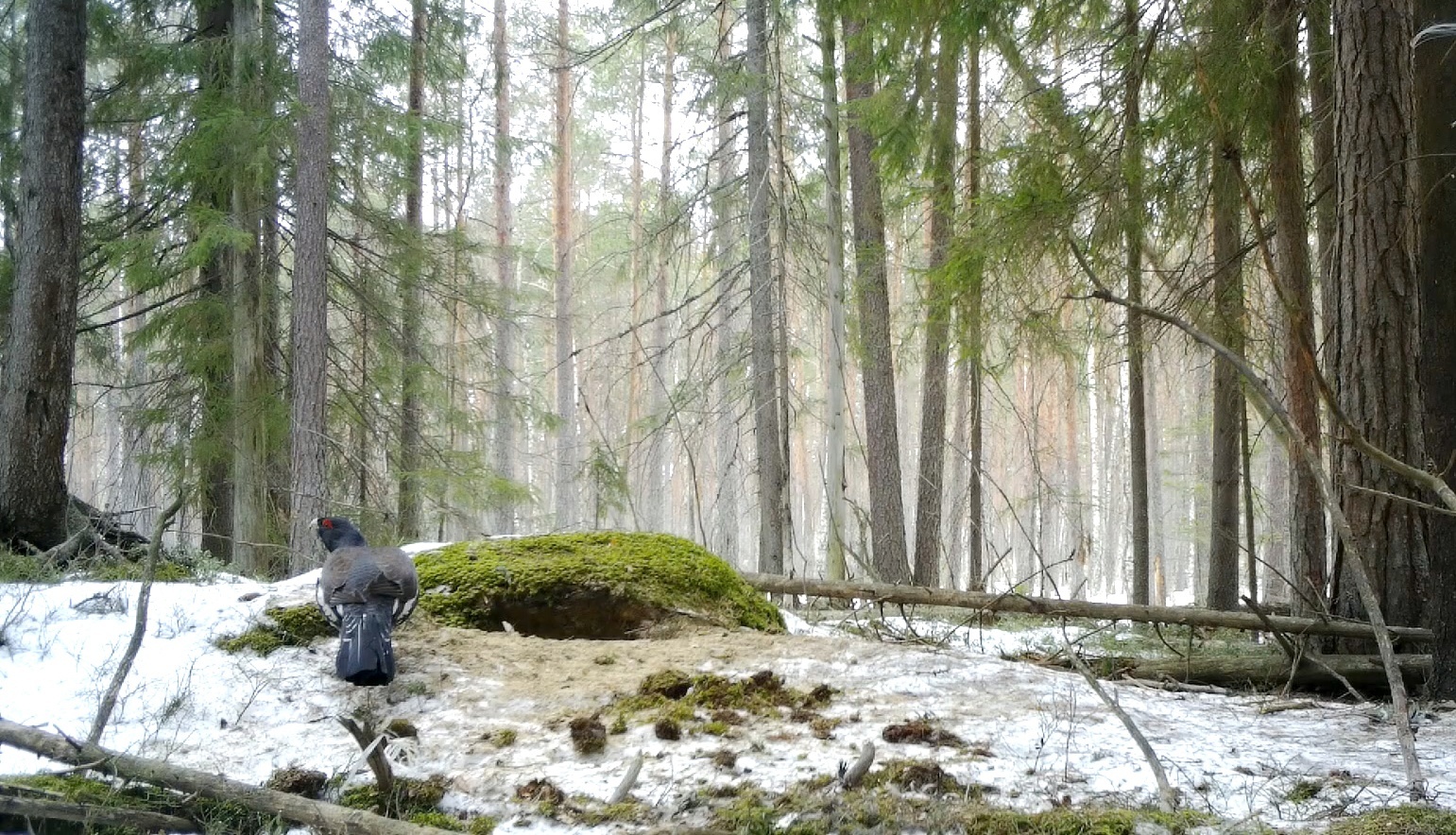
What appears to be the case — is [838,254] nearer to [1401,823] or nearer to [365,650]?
[365,650]

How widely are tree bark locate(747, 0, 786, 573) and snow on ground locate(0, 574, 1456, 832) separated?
19.9 ft

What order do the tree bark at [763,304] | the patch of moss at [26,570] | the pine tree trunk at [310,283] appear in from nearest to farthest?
the patch of moss at [26,570] < the pine tree trunk at [310,283] < the tree bark at [763,304]

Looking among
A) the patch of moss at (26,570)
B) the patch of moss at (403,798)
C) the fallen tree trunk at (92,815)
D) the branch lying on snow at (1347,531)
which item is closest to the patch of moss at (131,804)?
the fallen tree trunk at (92,815)

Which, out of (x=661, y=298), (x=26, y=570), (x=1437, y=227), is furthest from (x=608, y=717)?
(x=661, y=298)

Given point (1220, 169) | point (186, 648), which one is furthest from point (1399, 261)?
point (186, 648)

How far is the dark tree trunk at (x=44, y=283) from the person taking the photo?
7742mm

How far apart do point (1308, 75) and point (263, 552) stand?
40.5 feet

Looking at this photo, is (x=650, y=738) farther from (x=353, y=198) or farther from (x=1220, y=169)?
(x=353, y=198)

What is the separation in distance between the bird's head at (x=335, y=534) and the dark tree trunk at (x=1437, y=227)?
19.5 feet

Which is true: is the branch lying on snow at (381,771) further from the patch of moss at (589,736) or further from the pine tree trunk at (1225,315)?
the pine tree trunk at (1225,315)

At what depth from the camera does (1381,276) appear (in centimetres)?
487

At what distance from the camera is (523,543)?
651 centimetres

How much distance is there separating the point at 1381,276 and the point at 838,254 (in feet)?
21.9

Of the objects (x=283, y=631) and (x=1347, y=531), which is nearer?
(x=1347, y=531)
